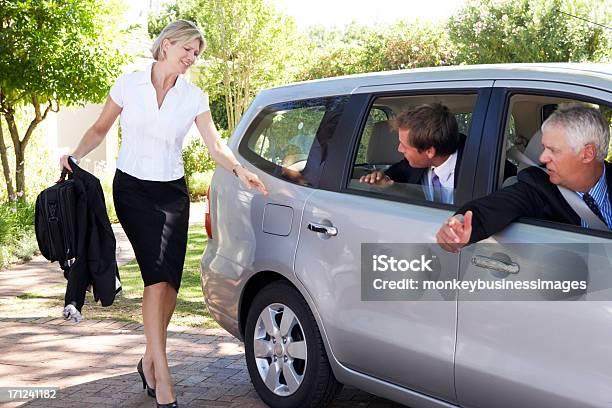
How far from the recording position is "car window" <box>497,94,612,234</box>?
4.02 m

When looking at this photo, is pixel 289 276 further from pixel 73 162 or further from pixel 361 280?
pixel 73 162

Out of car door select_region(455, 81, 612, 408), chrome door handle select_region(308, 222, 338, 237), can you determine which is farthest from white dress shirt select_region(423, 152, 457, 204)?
chrome door handle select_region(308, 222, 338, 237)

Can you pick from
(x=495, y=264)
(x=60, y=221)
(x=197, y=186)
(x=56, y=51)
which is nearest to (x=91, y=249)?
(x=60, y=221)

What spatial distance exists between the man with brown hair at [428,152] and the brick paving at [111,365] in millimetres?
1452

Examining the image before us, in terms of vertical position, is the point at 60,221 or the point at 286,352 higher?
the point at 60,221

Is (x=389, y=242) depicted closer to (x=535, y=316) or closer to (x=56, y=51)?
(x=535, y=316)

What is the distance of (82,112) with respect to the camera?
19594 mm

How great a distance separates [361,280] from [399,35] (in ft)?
99.1

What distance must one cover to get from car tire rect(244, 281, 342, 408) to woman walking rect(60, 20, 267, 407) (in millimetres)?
468

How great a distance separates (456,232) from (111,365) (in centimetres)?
317

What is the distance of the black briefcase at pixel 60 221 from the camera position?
5.02m

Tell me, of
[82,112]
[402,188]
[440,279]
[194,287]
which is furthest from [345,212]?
[82,112]

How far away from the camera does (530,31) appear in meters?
25.5

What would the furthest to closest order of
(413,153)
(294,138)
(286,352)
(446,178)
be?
(294,138) → (286,352) → (413,153) → (446,178)
